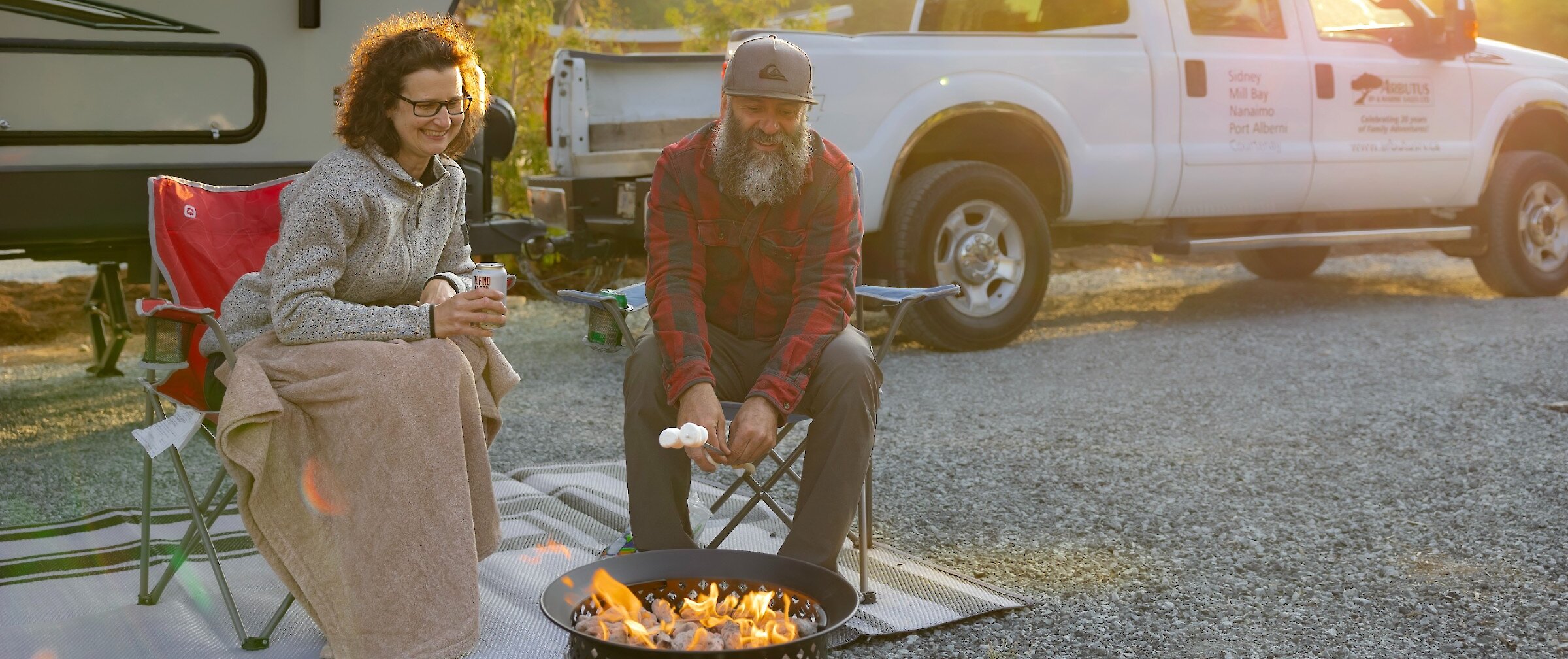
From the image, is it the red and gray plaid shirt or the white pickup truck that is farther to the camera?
the white pickup truck

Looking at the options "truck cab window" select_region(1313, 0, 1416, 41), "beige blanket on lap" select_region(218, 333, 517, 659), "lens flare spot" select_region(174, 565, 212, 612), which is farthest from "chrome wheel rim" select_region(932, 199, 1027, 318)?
"beige blanket on lap" select_region(218, 333, 517, 659)

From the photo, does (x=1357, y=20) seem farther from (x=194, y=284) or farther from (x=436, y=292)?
(x=194, y=284)

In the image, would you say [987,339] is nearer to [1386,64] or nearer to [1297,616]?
[1386,64]

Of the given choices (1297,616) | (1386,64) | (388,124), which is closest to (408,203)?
(388,124)

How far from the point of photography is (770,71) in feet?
8.91

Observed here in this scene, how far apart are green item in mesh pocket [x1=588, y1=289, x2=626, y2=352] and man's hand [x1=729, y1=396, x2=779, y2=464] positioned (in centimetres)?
48

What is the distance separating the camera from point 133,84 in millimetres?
4582

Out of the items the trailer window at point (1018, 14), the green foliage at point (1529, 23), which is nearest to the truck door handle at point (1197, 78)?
the trailer window at point (1018, 14)

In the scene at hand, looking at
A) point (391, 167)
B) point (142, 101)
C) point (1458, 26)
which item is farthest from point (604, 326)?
point (1458, 26)

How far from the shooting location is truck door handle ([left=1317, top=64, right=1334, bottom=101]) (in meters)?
6.84

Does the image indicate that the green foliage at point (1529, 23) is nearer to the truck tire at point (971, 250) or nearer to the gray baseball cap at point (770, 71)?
the truck tire at point (971, 250)

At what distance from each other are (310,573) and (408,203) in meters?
0.73

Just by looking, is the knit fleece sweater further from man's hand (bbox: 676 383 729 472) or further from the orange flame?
the orange flame

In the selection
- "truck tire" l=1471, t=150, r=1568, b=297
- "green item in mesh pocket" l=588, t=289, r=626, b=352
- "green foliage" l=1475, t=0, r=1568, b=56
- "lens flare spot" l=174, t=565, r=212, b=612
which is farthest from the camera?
"green foliage" l=1475, t=0, r=1568, b=56
